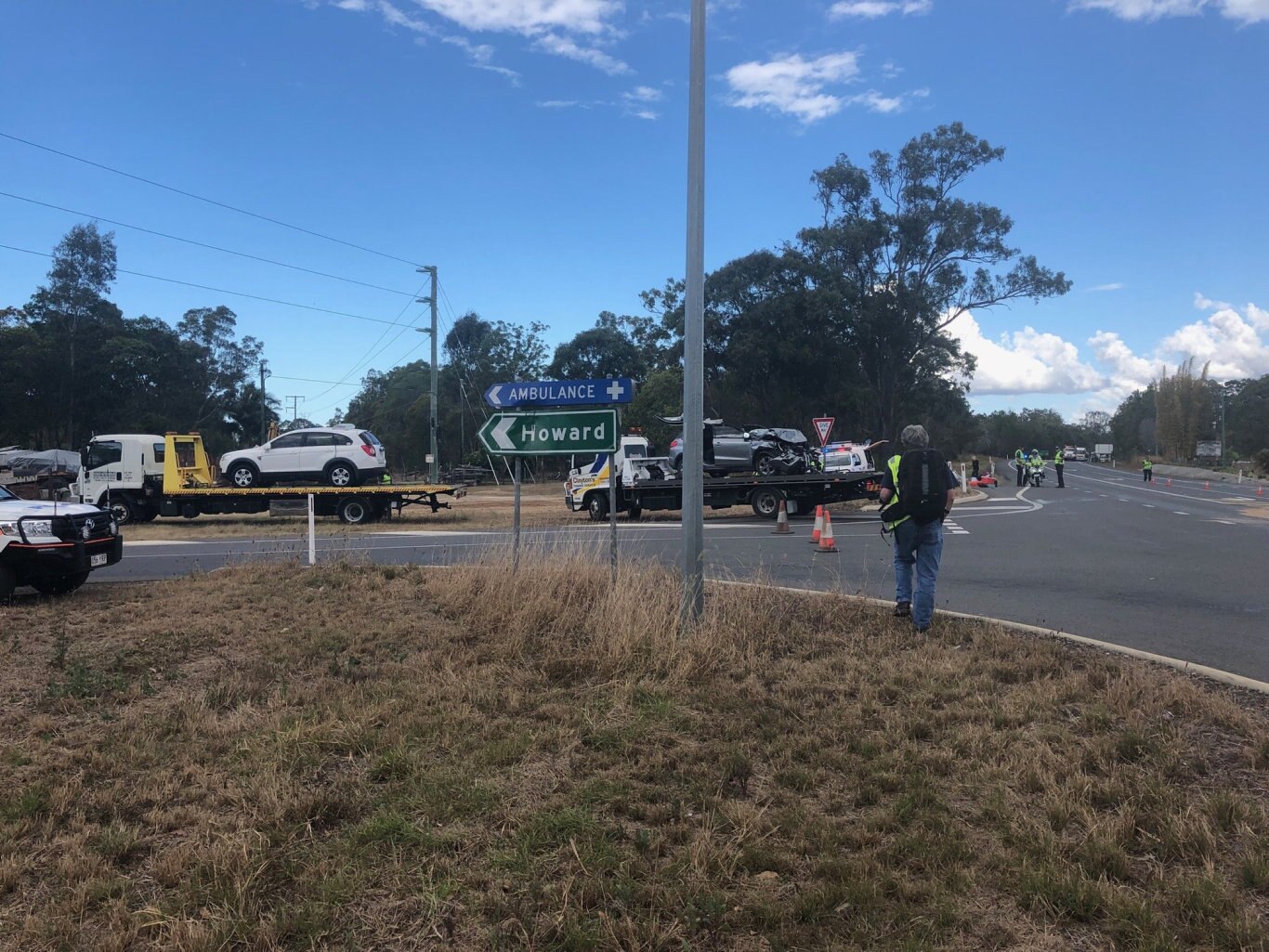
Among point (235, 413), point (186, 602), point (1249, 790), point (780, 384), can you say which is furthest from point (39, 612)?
point (235, 413)

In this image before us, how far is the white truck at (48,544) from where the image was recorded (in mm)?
8719

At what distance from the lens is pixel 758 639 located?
6469 mm

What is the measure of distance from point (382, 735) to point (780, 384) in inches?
1678

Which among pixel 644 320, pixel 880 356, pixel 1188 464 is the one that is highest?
pixel 644 320

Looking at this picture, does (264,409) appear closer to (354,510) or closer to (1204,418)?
(354,510)

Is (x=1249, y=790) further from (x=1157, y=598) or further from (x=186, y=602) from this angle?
(x=186, y=602)

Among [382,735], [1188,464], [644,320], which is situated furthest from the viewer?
[1188,464]

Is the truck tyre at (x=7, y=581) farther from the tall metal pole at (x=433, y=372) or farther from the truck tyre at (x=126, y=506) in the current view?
the tall metal pole at (x=433, y=372)

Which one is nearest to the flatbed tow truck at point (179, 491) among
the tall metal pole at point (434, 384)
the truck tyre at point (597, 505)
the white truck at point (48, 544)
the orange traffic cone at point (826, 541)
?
the truck tyre at point (597, 505)

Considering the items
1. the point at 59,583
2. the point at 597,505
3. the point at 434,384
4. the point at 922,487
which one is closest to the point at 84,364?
the point at 434,384

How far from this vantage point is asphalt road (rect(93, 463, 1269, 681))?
7.96 m

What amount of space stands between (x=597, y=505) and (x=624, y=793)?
19.0 metres

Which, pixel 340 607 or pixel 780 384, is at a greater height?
pixel 780 384

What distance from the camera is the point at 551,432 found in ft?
26.7
